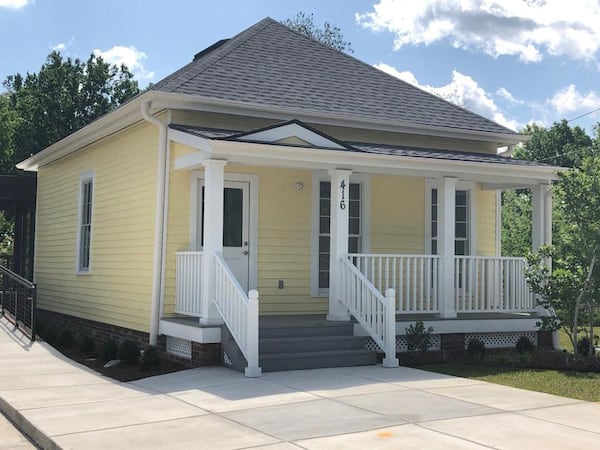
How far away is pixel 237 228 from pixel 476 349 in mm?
4346

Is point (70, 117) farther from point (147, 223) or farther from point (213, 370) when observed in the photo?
point (213, 370)

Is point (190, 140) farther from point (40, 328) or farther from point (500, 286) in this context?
point (40, 328)

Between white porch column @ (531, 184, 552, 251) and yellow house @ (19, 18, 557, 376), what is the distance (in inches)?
1.0

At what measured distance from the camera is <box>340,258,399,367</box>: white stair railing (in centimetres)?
1037

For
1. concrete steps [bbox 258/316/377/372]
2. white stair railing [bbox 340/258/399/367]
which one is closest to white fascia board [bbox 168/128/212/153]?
concrete steps [bbox 258/316/377/372]

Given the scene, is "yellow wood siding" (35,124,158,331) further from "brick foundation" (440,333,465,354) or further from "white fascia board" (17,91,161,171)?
"brick foundation" (440,333,465,354)

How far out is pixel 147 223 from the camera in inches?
470

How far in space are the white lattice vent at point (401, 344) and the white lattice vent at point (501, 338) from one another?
0.61m

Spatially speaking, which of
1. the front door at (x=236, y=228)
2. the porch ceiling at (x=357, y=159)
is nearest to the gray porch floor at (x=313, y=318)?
the front door at (x=236, y=228)

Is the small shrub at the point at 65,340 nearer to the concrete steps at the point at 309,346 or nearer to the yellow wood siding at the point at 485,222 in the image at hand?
the concrete steps at the point at 309,346

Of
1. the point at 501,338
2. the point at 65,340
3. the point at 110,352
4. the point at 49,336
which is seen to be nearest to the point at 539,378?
the point at 501,338

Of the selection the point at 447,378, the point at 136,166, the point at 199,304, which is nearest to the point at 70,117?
the point at 136,166

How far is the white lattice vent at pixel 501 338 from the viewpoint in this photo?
12.2 meters

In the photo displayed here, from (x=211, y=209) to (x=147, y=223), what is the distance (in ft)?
7.31
